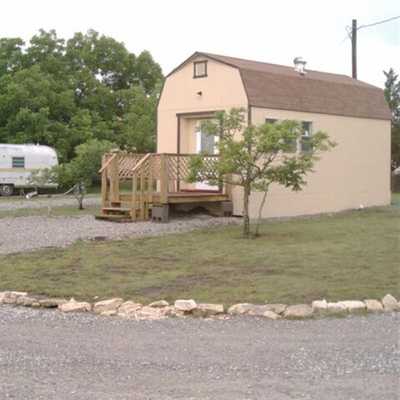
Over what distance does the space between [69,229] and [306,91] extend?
27.3 ft

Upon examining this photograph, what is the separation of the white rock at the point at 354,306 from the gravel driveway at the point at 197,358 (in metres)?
0.32

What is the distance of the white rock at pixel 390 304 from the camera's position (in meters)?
7.66

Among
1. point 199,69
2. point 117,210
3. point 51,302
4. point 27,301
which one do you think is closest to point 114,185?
point 117,210

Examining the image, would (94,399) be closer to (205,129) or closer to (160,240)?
(160,240)

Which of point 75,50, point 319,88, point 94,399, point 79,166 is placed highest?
point 75,50

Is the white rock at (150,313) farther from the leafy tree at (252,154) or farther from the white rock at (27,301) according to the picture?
the leafy tree at (252,154)

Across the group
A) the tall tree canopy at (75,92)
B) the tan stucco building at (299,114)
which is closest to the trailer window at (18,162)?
the tall tree canopy at (75,92)

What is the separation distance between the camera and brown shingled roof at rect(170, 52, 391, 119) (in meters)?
18.5

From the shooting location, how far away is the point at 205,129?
1446 centimetres

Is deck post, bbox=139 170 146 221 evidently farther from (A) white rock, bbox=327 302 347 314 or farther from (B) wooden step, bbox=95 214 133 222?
(A) white rock, bbox=327 302 347 314

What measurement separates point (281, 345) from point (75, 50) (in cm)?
3666

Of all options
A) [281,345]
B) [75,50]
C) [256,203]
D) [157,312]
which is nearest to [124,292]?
[157,312]

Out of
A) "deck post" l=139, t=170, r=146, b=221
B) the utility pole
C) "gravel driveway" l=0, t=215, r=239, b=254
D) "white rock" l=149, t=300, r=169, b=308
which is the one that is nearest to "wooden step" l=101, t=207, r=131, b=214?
"deck post" l=139, t=170, r=146, b=221

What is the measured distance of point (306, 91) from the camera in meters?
20.1
